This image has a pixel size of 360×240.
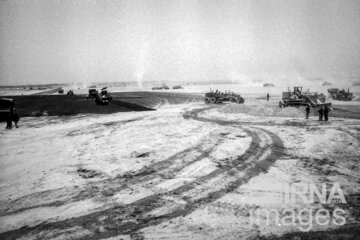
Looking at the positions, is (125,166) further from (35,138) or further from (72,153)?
(35,138)

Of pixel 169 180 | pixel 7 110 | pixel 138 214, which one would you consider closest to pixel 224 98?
pixel 7 110

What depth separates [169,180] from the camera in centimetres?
678

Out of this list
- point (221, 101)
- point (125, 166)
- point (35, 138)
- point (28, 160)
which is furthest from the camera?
point (221, 101)

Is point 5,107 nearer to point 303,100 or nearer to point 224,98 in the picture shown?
point 224,98

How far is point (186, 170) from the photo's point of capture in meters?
7.47

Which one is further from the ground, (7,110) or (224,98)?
(224,98)

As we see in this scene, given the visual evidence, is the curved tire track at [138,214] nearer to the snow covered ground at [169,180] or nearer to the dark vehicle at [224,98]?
the snow covered ground at [169,180]

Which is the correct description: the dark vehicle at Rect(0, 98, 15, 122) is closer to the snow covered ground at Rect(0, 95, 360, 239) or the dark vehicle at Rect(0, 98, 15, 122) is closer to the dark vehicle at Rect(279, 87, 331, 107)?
the snow covered ground at Rect(0, 95, 360, 239)

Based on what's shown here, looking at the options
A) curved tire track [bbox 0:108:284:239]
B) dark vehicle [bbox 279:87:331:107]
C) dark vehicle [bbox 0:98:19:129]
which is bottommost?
curved tire track [bbox 0:108:284:239]

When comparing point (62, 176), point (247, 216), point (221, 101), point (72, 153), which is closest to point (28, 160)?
point (72, 153)

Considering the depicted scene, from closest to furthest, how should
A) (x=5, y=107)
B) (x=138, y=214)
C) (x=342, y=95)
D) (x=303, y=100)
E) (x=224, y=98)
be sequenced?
1. (x=138, y=214)
2. (x=5, y=107)
3. (x=303, y=100)
4. (x=224, y=98)
5. (x=342, y=95)

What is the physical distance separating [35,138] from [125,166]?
7.67 m

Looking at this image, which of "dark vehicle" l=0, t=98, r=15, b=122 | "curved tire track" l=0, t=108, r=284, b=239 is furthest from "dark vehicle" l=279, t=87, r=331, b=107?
"dark vehicle" l=0, t=98, r=15, b=122

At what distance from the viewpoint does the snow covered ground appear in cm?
466
